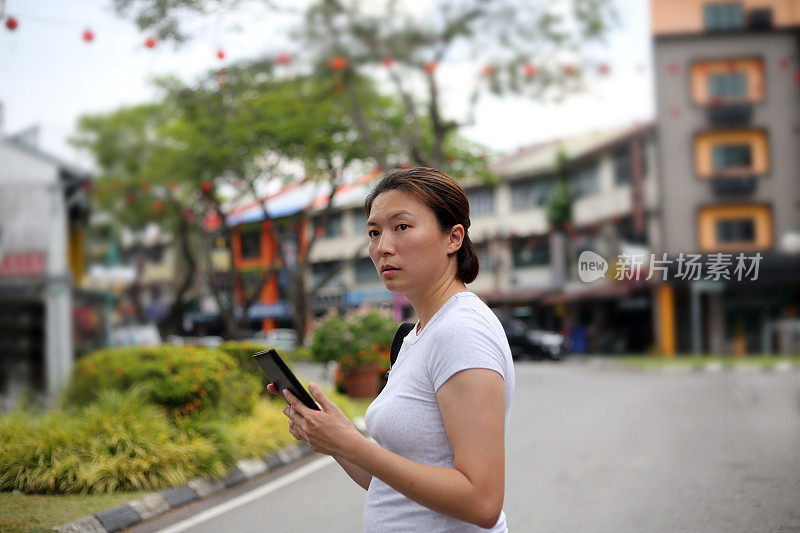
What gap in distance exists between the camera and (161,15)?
1214 cm

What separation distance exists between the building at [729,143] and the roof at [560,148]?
1294 mm

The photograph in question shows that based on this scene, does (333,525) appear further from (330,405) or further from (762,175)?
(762,175)

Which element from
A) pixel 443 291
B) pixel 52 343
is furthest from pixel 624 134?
pixel 443 291

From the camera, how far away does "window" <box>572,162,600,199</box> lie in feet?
111

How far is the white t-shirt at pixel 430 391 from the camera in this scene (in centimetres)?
170

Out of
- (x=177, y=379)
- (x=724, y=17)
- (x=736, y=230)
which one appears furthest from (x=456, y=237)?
(x=724, y=17)

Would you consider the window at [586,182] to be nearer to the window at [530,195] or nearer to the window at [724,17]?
the window at [530,195]

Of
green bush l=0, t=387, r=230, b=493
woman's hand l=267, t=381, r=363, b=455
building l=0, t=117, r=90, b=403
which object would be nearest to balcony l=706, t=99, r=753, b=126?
building l=0, t=117, r=90, b=403

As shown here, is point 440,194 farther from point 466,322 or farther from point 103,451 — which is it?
point 103,451

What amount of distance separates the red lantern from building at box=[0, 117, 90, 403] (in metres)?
5.94

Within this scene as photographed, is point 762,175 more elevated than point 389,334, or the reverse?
point 762,175

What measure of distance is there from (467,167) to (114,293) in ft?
33.2

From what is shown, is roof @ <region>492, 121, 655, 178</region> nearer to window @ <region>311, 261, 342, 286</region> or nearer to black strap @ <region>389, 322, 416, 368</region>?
window @ <region>311, 261, 342, 286</region>

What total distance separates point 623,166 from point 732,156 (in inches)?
151
